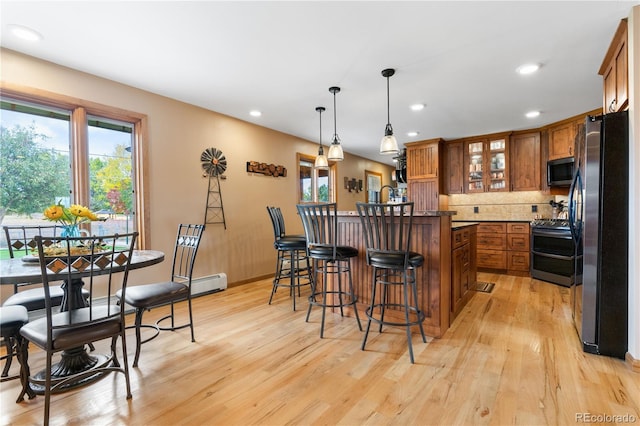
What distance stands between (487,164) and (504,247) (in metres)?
1.52

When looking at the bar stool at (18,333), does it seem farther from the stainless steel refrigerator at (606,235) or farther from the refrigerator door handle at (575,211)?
the refrigerator door handle at (575,211)

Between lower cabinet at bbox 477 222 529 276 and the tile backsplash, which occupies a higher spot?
the tile backsplash

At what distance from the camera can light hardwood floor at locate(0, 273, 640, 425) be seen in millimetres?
1609

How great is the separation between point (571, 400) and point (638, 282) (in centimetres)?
98

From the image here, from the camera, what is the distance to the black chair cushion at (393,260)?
2.31 meters

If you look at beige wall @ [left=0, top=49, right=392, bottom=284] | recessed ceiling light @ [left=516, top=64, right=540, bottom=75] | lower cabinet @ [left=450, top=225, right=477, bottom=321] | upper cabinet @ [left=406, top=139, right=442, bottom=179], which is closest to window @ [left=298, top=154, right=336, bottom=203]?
beige wall @ [left=0, top=49, right=392, bottom=284]

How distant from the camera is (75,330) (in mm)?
1633

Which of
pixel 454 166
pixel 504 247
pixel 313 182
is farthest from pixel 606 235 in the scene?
pixel 313 182

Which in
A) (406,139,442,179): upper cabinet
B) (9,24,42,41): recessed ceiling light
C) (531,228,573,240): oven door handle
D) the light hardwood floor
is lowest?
the light hardwood floor

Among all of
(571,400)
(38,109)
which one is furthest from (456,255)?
(38,109)

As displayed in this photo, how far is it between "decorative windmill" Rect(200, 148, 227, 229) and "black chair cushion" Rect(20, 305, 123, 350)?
2311mm

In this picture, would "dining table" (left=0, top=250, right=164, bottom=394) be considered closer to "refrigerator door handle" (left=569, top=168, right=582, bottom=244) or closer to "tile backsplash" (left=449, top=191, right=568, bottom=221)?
"refrigerator door handle" (left=569, top=168, right=582, bottom=244)

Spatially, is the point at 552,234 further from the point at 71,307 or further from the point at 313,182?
the point at 71,307

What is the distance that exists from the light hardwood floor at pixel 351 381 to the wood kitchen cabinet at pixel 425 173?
122 inches
